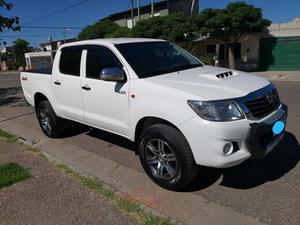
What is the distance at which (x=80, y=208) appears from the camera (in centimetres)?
350

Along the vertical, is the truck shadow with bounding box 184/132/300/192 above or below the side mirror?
below

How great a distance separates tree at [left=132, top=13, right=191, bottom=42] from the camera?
2330cm

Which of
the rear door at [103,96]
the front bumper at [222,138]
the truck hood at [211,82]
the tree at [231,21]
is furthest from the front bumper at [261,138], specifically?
the tree at [231,21]

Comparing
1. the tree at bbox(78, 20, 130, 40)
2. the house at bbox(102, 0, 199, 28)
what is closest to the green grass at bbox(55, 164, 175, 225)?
the tree at bbox(78, 20, 130, 40)

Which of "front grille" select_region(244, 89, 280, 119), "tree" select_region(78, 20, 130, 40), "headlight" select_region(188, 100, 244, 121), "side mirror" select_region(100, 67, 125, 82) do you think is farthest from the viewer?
"tree" select_region(78, 20, 130, 40)

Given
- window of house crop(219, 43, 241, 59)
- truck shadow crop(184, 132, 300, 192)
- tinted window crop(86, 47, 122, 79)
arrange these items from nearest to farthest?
truck shadow crop(184, 132, 300, 192)
tinted window crop(86, 47, 122, 79)
window of house crop(219, 43, 241, 59)

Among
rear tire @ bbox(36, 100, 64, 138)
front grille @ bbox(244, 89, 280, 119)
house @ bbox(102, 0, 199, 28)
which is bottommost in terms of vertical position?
rear tire @ bbox(36, 100, 64, 138)

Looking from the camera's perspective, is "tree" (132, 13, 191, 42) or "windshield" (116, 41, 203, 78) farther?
"tree" (132, 13, 191, 42)

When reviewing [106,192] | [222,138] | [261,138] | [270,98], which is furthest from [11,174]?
[270,98]

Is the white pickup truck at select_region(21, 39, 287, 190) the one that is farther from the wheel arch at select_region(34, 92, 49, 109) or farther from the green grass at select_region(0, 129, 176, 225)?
the wheel arch at select_region(34, 92, 49, 109)

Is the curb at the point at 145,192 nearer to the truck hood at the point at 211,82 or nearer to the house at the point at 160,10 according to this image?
the truck hood at the point at 211,82

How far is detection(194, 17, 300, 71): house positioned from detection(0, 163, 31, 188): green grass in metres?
18.6

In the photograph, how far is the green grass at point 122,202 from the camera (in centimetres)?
316

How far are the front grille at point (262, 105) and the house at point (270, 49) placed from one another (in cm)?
1833
